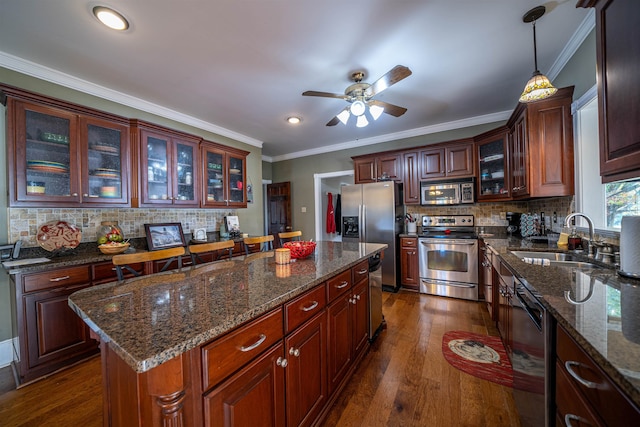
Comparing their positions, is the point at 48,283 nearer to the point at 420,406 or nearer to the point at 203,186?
the point at 203,186

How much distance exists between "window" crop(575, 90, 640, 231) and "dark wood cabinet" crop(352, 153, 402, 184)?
212 cm

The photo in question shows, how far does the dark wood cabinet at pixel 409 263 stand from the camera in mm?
3646

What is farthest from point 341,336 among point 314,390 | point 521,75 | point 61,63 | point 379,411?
point 61,63

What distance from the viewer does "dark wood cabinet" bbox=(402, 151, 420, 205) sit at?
3.85 m

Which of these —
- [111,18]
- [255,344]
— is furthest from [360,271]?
[111,18]

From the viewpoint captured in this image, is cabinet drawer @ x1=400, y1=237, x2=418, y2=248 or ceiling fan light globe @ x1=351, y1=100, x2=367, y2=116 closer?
ceiling fan light globe @ x1=351, y1=100, x2=367, y2=116

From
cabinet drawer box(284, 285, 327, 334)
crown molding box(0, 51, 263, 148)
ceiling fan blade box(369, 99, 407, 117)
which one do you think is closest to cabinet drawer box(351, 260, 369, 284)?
cabinet drawer box(284, 285, 327, 334)

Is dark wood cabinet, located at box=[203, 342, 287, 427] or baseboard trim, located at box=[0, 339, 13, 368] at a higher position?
dark wood cabinet, located at box=[203, 342, 287, 427]

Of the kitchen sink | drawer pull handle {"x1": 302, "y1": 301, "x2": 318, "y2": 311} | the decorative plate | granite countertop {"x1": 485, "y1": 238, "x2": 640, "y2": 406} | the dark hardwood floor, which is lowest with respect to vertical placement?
the dark hardwood floor

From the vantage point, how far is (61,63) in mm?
2166

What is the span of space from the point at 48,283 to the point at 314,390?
2220 millimetres

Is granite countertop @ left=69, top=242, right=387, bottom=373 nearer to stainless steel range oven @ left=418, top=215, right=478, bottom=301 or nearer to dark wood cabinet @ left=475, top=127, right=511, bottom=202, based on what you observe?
stainless steel range oven @ left=418, top=215, right=478, bottom=301

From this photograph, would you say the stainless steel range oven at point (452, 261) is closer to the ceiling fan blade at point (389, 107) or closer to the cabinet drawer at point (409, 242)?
the cabinet drawer at point (409, 242)

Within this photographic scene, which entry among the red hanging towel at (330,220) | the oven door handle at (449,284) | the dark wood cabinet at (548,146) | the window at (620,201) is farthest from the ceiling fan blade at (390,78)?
the red hanging towel at (330,220)
